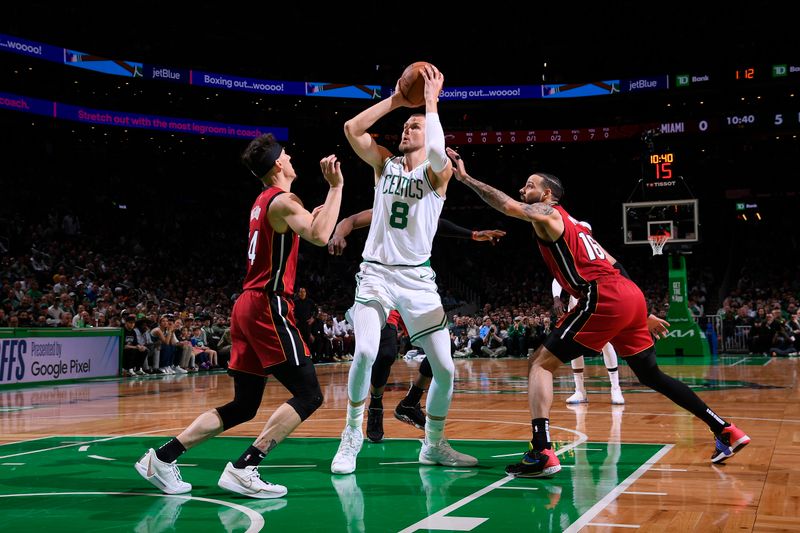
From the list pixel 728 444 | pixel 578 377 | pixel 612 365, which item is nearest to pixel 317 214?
pixel 728 444

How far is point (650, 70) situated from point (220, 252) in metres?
21.5

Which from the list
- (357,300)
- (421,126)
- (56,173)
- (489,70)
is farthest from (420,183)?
(489,70)

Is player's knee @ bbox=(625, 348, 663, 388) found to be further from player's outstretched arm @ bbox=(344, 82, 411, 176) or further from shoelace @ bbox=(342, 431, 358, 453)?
player's outstretched arm @ bbox=(344, 82, 411, 176)

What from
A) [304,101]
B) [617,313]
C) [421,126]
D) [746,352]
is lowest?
[746,352]

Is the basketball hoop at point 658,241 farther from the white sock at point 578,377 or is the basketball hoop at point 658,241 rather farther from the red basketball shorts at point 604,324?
the red basketball shorts at point 604,324

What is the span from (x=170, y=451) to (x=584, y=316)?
279cm

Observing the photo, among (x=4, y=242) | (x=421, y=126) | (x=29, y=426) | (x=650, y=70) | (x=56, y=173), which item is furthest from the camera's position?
(x=650, y=70)

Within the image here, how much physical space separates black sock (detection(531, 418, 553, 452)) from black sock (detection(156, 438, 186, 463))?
Result: 2158mm

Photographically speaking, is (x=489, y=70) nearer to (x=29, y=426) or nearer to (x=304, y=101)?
(x=304, y=101)

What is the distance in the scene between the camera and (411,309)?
210 inches

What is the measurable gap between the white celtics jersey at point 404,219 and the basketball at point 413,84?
465mm

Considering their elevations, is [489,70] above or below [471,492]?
above

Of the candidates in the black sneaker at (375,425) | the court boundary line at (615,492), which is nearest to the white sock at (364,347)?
the black sneaker at (375,425)

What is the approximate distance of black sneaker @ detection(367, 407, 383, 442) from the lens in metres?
6.57
